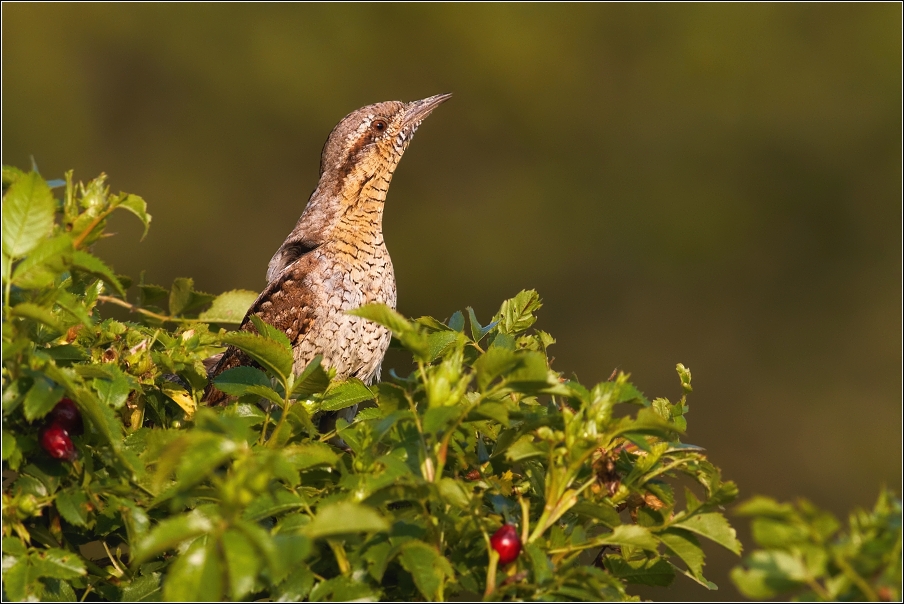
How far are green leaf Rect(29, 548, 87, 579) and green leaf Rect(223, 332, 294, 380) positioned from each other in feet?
1.06

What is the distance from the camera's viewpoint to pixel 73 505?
4.18 feet

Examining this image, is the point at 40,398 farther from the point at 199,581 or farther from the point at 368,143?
the point at 368,143

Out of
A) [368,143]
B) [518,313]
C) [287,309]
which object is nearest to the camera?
[518,313]

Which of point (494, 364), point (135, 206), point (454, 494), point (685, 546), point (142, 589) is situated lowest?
point (142, 589)

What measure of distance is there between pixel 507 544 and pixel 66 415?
0.57 metres

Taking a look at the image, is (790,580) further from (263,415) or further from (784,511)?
(263,415)

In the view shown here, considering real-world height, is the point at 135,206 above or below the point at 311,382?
above

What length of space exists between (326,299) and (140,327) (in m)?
0.91

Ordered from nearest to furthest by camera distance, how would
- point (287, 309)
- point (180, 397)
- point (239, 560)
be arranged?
point (239, 560), point (180, 397), point (287, 309)

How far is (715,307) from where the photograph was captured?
36.2ft

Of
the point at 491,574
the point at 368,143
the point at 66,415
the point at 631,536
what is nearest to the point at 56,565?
the point at 66,415

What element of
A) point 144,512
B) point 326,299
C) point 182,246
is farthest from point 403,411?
point 182,246

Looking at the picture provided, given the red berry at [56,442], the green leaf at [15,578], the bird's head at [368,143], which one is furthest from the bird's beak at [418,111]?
the green leaf at [15,578]

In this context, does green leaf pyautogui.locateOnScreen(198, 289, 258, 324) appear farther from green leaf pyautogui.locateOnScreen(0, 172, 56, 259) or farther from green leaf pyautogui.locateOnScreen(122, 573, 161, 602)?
green leaf pyautogui.locateOnScreen(0, 172, 56, 259)
